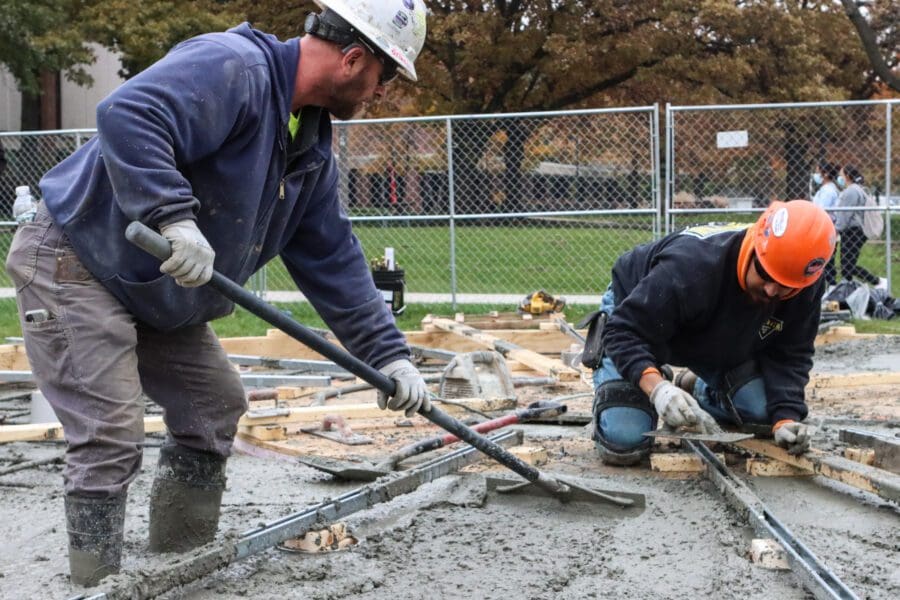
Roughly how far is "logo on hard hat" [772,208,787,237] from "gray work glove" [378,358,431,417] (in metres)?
1.64

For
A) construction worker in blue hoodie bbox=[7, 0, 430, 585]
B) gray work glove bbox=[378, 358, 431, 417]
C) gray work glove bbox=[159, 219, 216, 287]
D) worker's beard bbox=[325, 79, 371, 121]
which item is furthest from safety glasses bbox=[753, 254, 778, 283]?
gray work glove bbox=[159, 219, 216, 287]

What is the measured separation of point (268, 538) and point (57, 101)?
27.1 metres

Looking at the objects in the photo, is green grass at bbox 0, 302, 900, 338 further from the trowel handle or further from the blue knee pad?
the trowel handle

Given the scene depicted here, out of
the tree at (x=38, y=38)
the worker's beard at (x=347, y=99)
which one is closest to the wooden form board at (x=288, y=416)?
the worker's beard at (x=347, y=99)

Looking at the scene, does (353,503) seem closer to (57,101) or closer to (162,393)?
(162,393)

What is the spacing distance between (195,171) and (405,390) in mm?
1052

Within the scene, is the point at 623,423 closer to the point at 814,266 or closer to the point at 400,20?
the point at 814,266

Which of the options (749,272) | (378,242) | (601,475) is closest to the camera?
(749,272)

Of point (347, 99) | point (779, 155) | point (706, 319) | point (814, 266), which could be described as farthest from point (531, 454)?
point (779, 155)

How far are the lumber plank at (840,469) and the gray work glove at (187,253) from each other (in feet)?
9.05

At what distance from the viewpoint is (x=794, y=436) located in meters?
4.91

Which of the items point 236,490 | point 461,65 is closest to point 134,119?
point 236,490

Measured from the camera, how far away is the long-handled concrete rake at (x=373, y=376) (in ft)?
9.62

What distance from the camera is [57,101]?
93.3ft
